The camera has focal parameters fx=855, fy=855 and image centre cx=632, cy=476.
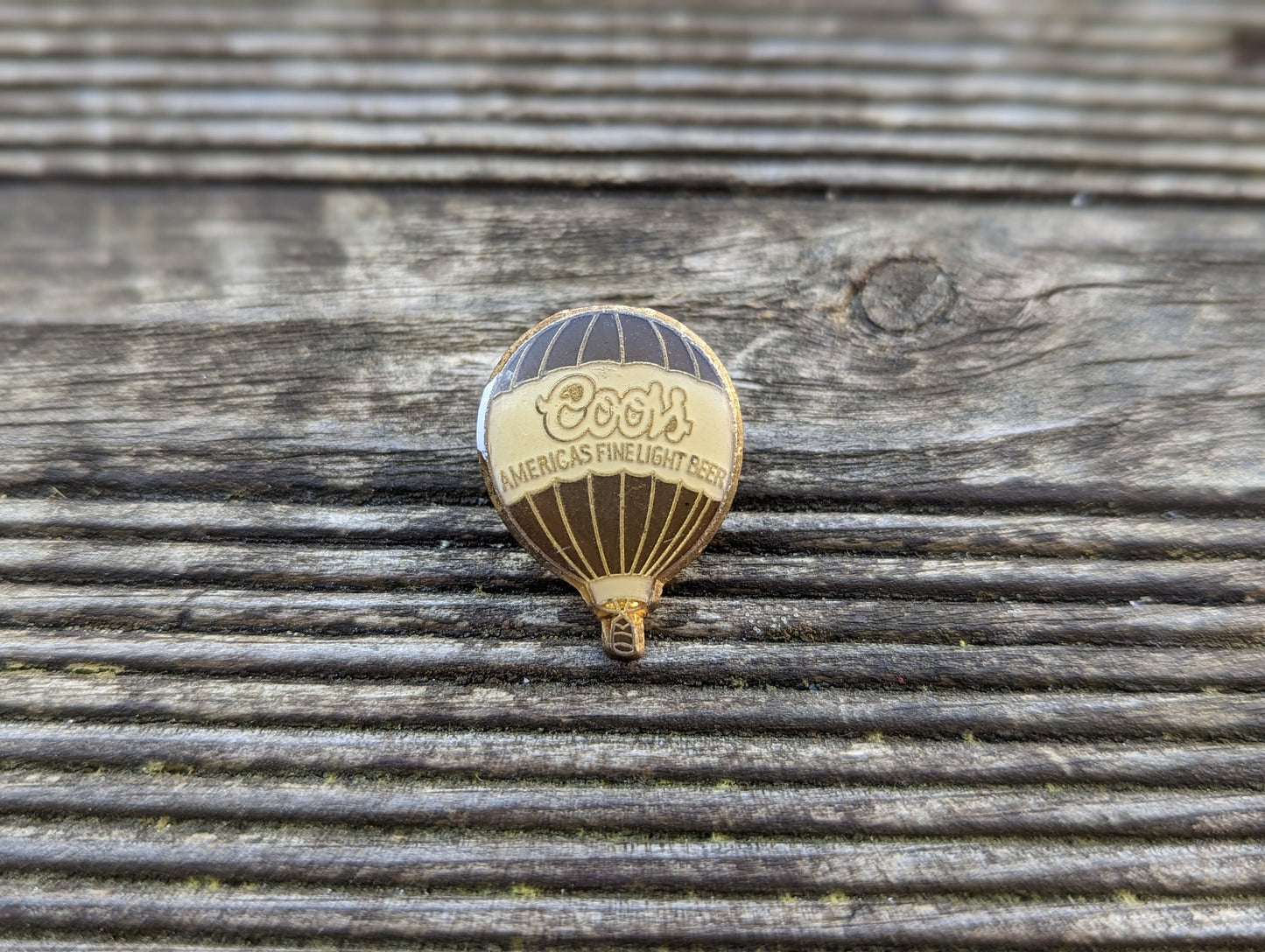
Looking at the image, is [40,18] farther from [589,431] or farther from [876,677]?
[876,677]

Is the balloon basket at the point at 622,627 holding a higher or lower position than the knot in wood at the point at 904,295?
lower

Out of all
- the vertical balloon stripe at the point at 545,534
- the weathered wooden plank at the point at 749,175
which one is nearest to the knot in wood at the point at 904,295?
the weathered wooden plank at the point at 749,175

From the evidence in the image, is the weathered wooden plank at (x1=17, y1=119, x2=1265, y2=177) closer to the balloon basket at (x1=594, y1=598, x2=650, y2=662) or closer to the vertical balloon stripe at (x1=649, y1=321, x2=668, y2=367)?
the vertical balloon stripe at (x1=649, y1=321, x2=668, y2=367)

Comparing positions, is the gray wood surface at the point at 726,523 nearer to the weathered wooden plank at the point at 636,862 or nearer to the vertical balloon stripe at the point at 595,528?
the weathered wooden plank at the point at 636,862

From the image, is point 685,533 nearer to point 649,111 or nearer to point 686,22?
point 649,111

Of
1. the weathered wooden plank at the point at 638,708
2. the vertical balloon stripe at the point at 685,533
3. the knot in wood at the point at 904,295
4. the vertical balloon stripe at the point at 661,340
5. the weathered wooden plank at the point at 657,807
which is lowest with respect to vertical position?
the weathered wooden plank at the point at 657,807

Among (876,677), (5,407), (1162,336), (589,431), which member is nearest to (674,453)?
(589,431)

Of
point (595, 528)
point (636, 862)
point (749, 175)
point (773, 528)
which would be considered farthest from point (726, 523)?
point (749, 175)
